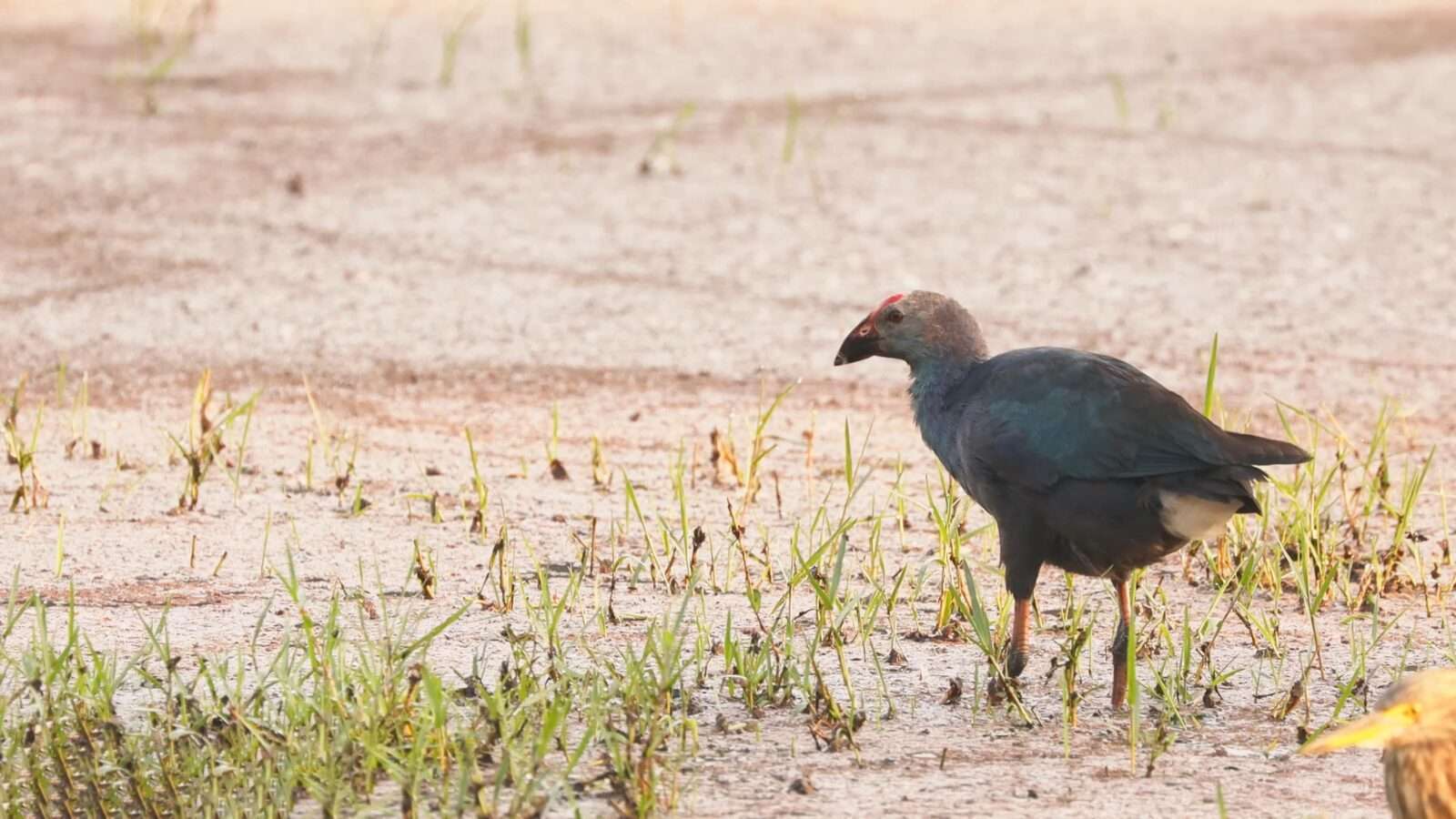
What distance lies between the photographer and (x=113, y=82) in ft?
37.2

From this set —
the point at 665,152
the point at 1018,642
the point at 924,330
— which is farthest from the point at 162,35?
the point at 1018,642

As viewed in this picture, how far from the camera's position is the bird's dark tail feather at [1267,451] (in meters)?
4.24

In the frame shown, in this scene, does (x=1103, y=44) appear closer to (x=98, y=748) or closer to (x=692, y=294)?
(x=692, y=294)

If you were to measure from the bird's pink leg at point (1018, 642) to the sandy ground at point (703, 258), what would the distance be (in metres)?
0.11

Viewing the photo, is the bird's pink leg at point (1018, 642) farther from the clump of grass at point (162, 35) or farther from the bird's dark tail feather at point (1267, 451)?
the clump of grass at point (162, 35)

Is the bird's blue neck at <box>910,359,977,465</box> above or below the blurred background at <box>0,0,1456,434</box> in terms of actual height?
below

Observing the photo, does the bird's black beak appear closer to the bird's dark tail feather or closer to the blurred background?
the bird's dark tail feather

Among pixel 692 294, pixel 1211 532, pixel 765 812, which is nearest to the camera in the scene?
pixel 765 812

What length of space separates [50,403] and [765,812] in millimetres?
4099

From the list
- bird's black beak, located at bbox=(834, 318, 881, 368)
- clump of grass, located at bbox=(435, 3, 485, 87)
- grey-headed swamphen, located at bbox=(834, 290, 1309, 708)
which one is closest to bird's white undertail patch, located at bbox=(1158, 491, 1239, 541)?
grey-headed swamphen, located at bbox=(834, 290, 1309, 708)

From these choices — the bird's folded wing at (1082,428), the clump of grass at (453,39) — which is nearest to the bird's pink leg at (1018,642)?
the bird's folded wing at (1082,428)

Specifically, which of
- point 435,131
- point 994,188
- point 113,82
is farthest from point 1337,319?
point 113,82

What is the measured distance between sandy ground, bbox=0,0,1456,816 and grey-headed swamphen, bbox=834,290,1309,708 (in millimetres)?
338

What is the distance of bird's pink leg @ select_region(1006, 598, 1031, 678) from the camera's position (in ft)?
14.9
